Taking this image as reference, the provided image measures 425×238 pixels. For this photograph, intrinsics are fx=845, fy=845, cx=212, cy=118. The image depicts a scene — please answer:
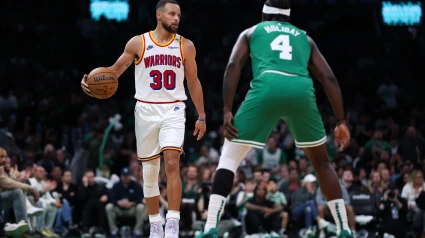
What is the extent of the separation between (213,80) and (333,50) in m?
4.08

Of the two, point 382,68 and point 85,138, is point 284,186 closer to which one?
point 85,138

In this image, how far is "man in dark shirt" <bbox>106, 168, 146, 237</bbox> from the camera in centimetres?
1646

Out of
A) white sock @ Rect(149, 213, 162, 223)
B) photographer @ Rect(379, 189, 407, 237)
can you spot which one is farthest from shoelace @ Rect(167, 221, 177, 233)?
photographer @ Rect(379, 189, 407, 237)

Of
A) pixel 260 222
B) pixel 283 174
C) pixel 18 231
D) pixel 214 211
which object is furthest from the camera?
pixel 283 174

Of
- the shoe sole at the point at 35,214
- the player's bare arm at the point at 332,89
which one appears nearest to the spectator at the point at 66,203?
the shoe sole at the point at 35,214

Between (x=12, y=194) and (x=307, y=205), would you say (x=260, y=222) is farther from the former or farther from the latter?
(x=12, y=194)

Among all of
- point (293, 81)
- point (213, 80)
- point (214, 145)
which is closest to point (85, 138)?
point (214, 145)

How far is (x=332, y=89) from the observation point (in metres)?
7.62

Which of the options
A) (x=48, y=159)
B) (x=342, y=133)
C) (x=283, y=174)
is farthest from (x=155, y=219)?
(x=48, y=159)

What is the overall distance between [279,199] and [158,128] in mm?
7918

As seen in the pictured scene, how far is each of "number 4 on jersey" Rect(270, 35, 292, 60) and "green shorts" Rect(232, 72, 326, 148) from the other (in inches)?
7.7

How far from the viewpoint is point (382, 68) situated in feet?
81.7

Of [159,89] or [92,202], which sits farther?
[92,202]

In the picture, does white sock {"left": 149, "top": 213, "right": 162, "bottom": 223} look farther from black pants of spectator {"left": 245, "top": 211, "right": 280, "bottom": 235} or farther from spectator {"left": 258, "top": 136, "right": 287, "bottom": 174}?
spectator {"left": 258, "top": 136, "right": 287, "bottom": 174}
